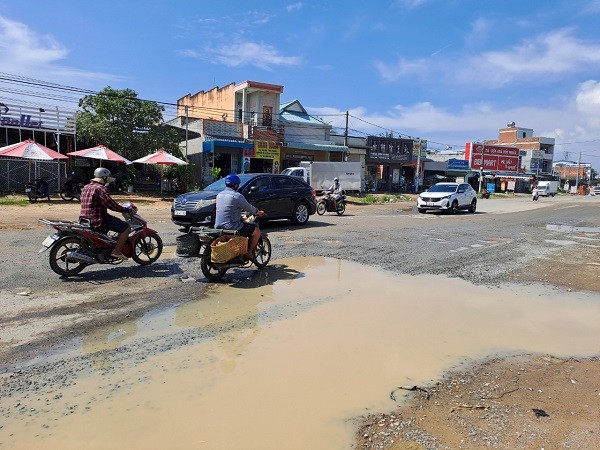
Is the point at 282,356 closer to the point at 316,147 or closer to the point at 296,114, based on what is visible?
the point at 316,147

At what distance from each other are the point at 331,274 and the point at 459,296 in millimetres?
2103

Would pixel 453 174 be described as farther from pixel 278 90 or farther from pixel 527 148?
pixel 527 148

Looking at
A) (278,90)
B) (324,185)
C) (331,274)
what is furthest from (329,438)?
(278,90)

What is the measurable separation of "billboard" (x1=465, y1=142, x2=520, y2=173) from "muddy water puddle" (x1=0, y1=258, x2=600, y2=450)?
48.6 m

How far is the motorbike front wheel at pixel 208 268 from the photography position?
6.82 meters

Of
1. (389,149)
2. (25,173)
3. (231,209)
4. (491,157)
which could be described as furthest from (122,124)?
(491,157)

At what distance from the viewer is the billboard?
5350 centimetres

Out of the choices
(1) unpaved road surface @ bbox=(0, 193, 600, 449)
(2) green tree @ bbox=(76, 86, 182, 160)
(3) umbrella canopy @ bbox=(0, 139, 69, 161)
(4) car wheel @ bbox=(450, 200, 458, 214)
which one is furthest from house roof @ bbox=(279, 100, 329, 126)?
(1) unpaved road surface @ bbox=(0, 193, 600, 449)

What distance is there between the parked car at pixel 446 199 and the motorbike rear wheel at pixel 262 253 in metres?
15.7

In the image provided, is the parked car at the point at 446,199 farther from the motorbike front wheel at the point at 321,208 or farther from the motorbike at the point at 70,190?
the motorbike at the point at 70,190

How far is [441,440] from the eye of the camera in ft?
9.87

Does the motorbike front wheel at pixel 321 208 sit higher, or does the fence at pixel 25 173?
the fence at pixel 25 173

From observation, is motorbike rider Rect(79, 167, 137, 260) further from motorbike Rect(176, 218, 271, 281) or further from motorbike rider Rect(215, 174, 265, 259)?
motorbike rider Rect(215, 174, 265, 259)

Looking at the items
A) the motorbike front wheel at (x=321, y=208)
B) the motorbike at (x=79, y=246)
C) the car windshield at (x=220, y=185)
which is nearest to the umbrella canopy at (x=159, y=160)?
the motorbike front wheel at (x=321, y=208)
